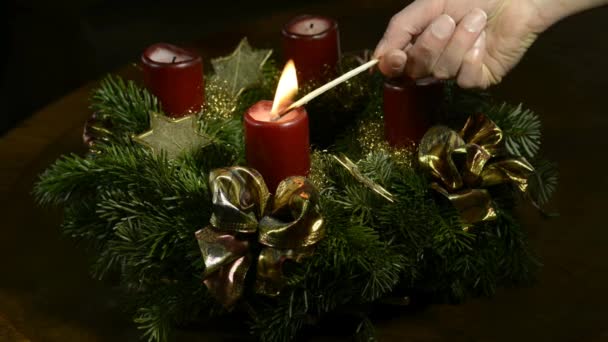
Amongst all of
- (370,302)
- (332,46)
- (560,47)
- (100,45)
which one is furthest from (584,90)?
(100,45)

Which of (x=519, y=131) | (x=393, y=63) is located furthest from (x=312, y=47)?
(x=519, y=131)

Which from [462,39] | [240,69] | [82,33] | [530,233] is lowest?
[82,33]

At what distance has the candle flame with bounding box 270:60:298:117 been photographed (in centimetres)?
94

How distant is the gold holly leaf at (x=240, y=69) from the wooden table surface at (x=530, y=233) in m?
0.21

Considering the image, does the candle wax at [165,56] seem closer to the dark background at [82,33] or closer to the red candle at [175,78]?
the red candle at [175,78]

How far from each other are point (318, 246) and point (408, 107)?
21 cm

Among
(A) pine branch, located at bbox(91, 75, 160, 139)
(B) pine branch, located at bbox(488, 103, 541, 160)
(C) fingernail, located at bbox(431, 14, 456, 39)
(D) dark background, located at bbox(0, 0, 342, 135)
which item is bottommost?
(D) dark background, located at bbox(0, 0, 342, 135)

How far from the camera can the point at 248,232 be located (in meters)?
0.90

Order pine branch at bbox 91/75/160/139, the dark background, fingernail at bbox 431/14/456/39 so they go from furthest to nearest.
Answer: the dark background
pine branch at bbox 91/75/160/139
fingernail at bbox 431/14/456/39

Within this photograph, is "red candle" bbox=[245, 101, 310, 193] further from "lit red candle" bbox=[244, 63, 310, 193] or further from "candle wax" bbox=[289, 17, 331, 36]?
"candle wax" bbox=[289, 17, 331, 36]

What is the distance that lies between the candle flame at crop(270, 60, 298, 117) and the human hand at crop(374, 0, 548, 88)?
4.4 inches

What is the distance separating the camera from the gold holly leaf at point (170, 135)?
1.01 meters

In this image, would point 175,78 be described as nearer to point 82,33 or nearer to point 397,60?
point 397,60

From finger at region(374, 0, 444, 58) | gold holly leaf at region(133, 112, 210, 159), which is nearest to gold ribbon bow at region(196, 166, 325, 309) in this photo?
gold holly leaf at region(133, 112, 210, 159)
